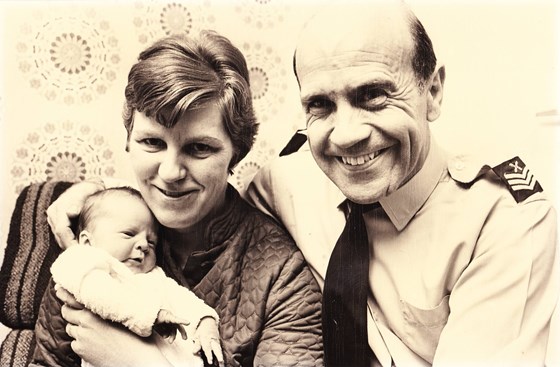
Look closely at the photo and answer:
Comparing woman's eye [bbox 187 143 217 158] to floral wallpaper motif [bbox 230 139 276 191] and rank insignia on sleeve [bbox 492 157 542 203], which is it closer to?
floral wallpaper motif [bbox 230 139 276 191]

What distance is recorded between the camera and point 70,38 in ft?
5.18

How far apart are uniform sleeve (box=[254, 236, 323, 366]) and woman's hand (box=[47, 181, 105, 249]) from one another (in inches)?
18.3

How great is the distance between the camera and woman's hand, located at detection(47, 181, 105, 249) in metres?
1.54

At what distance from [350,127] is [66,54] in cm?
70

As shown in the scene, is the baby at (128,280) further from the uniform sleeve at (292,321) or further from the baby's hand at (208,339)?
the uniform sleeve at (292,321)

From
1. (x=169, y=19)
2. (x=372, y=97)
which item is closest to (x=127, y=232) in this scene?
(x=169, y=19)

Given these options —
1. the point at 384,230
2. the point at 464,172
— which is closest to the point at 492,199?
the point at 464,172

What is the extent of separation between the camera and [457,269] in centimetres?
143

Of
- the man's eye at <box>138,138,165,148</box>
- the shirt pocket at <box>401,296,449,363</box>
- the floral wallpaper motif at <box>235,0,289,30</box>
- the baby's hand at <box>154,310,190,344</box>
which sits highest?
the floral wallpaper motif at <box>235,0,289,30</box>

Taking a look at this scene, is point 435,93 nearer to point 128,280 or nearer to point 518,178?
point 518,178

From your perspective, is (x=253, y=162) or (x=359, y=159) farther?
(x=253, y=162)

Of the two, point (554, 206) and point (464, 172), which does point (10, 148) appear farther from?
point (554, 206)

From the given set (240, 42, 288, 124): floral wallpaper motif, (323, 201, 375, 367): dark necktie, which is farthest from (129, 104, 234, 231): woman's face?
(323, 201, 375, 367): dark necktie

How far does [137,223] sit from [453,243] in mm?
701
